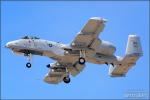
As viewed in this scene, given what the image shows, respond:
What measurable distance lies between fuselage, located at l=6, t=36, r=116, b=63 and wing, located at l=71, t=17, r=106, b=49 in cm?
88

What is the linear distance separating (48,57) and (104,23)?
837 centimetres

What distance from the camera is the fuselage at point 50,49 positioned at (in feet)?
261

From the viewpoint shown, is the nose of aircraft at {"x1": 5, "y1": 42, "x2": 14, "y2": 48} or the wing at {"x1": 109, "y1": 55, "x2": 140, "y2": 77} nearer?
the nose of aircraft at {"x1": 5, "y1": 42, "x2": 14, "y2": 48}

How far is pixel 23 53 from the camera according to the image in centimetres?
7988

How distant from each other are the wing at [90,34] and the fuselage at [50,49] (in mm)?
884

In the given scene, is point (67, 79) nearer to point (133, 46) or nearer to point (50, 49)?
point (50, 49)

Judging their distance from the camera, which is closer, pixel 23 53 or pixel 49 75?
pixel 23 53

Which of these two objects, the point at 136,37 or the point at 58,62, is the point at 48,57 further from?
→ the point at 136,37

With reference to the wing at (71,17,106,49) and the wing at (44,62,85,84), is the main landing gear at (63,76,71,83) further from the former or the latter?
the wing at (71,17,106,49)

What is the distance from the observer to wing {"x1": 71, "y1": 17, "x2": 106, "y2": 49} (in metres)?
75.9

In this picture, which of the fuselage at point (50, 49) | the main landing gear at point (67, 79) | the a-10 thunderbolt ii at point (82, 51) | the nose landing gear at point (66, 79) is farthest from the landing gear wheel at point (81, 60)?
the nose landing gear at point (66, 79)

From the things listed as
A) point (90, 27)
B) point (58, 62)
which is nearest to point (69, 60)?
point (58, 62)

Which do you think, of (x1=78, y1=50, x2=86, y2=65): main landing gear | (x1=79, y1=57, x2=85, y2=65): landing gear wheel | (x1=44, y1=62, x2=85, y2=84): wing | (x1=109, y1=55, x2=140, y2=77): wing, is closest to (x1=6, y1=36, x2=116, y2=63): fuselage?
(x1=78, y1=50, x2=86, y2=65): main landing gear

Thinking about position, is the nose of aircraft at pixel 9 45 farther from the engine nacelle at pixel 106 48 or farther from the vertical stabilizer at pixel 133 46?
the vertical stabilizer at pixel 133 46
